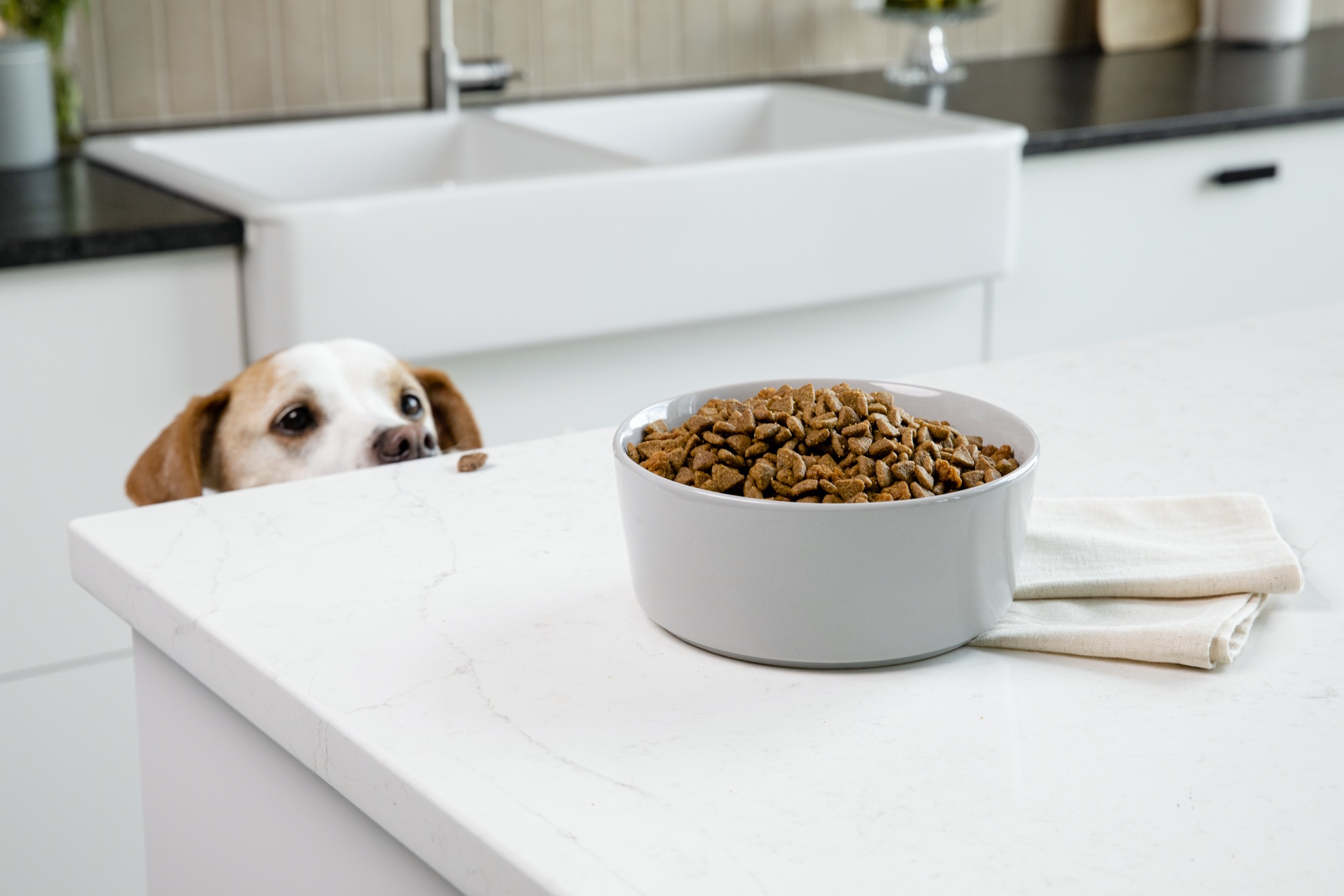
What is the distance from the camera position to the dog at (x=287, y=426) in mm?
1243

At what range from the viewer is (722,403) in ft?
2.39

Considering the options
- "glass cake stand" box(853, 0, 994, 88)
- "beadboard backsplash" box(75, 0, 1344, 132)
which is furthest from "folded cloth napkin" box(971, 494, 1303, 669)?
"glass cake stand" box(853, 0, 994, 88)

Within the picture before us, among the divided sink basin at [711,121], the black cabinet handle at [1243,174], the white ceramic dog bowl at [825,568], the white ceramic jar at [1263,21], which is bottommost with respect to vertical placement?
the white ceramic dog bowl at [825,568]

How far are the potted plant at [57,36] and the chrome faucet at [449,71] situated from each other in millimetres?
494

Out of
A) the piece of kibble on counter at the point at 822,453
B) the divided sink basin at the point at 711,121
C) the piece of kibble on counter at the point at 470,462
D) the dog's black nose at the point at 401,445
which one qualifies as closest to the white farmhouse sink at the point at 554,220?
the divided sink basin at the point at 711,121

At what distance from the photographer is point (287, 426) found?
4.14 ft

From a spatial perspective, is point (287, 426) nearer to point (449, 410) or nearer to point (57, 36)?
point (449, 410)

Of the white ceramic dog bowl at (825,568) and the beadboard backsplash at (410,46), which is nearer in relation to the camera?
the white ceramic dog bowl at (825,568)

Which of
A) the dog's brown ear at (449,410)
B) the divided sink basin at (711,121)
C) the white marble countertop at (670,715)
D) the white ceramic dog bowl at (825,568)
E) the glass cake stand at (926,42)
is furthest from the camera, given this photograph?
the glass cake stand at (926,42)

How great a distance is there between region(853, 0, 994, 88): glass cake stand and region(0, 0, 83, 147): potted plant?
52.0 inches

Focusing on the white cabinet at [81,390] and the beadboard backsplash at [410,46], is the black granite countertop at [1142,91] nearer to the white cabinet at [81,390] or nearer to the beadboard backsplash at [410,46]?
the beadboard backsplash at [410,46]

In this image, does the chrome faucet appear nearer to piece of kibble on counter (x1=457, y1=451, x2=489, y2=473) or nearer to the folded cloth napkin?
piece of kibble on counter (x1=457, y1=451, x2=489, y2=473)

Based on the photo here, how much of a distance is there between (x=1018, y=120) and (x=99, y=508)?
1370mm

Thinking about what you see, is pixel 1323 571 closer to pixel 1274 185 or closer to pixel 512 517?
pixel 512 517
